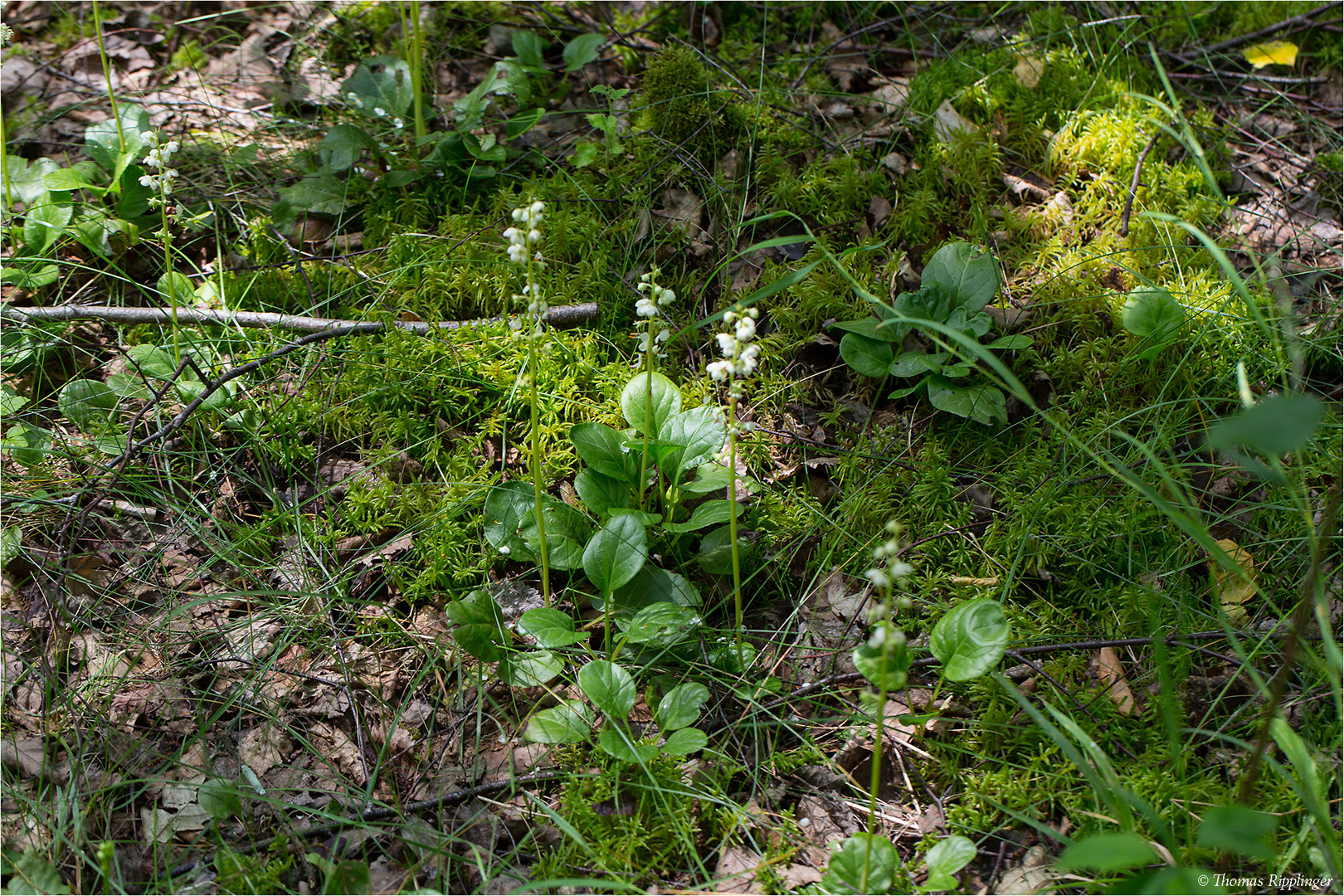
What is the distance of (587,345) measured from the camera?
2875 millimetres

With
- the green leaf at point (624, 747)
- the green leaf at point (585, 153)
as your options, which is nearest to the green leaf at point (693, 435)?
the green leaf at point (624, 747)

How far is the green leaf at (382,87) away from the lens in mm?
3400

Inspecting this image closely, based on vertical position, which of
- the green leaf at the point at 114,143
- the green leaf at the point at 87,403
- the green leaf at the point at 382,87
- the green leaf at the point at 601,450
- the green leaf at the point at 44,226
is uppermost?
the green leaf at the point at 382,87

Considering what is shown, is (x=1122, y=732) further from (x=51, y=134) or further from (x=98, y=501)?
(x=51, y=134)

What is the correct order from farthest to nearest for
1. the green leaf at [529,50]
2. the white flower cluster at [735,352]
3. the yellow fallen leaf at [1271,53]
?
the green leaf at [529,50] < the yellow fallen leaf at [1271,53] < the white flower cluster at [735,352]

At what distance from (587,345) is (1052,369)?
151cm

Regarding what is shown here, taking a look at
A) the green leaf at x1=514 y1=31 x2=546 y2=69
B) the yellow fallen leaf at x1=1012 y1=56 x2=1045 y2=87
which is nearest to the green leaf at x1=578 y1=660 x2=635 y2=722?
the green leaf at x1=514 y1=31 x2=546 y2=69

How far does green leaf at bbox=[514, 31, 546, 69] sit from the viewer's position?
Answer: 139 inches

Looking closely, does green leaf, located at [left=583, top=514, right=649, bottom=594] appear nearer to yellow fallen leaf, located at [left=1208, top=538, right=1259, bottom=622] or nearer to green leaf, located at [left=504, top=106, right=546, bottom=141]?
yellow fallen leaf, located at [left=1208, top=538, right=1259, bottom=622]

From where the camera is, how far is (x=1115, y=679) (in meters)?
2.14

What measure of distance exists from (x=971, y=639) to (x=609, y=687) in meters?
0.85

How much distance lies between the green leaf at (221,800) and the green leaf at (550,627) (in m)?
0.75

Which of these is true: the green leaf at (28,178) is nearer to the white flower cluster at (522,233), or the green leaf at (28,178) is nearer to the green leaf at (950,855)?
the white flower cluster at (522,233)

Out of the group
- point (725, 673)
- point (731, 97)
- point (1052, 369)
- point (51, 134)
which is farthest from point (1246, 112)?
point (51, 134)
